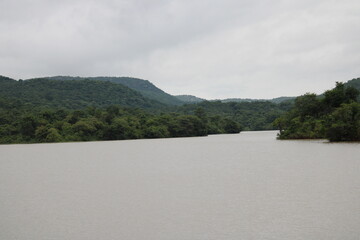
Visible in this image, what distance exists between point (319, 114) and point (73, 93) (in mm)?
121547

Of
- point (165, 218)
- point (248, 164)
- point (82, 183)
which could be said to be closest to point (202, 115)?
point (248, 164)

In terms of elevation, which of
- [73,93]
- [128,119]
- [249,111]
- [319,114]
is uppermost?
[73,93]

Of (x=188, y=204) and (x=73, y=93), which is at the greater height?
(x=73, y=93)

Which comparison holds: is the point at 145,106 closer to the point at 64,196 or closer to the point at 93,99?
the point at 93,99

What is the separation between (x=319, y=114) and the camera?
6400 cm

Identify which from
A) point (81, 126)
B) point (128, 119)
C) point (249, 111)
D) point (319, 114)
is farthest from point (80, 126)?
point (249, 111)

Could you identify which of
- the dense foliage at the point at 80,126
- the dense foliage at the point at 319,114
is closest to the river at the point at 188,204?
the dense foliage at the point at 319,114

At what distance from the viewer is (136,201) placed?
15430mm

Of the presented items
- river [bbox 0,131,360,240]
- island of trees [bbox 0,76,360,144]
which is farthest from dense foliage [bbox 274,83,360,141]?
river [bbox 0,131,360,240]

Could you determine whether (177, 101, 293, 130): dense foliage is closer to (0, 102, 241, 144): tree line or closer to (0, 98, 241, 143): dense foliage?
(0, 98, 241, 143): dense foliage

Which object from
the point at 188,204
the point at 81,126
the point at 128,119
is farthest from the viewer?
the point at 128,119

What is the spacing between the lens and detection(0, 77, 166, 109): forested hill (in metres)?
138

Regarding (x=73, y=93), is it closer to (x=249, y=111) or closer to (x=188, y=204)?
(x=249, y=111)

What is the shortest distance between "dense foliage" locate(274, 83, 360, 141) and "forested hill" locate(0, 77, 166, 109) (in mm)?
88346
